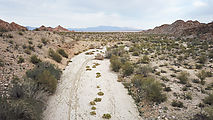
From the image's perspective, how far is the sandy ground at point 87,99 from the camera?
651 centimetres

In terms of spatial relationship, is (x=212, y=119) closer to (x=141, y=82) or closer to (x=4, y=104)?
(x=141, y=82)

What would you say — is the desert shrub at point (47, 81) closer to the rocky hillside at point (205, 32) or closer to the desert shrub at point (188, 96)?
the desert shrub at point (188, 96)

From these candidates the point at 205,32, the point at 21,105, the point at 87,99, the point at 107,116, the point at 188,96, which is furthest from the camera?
the point at 205,32

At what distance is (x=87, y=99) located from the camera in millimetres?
7949

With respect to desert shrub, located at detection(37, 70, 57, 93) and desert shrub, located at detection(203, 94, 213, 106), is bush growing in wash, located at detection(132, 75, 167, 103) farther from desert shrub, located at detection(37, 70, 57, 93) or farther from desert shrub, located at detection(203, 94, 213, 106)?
desert shrub, located at detection(37, 70, 57, 93)

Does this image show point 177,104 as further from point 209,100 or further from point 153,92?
point 209,100

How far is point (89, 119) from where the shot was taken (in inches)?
246

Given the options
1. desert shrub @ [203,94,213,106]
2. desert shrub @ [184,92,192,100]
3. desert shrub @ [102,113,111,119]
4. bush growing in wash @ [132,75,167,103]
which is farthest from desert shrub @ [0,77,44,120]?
desert shrub @ [203,94,213,106]

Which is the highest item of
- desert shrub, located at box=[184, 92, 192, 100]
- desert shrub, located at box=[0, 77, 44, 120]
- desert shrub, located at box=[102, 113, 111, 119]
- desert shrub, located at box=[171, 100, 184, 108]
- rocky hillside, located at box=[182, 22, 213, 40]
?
rocky hillside, located at box=[182, 22, 213, 40]

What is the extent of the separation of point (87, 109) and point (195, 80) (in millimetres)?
8157

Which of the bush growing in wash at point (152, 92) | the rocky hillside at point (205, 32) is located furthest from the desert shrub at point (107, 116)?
the rocky hillside at point (205, 32)

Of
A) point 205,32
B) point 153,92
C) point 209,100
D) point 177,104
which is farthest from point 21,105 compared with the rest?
point 205,32

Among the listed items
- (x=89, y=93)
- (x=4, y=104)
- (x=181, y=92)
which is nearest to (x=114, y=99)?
(x=89, y=93)

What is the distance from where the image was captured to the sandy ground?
21.4 ft
